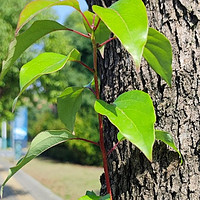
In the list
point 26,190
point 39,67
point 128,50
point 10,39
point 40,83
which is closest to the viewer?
point 128,50

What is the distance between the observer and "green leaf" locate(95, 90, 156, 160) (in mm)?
564

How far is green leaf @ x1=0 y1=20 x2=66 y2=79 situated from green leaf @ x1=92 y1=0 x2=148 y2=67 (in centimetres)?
16

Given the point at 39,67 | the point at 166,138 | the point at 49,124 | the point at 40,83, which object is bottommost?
the point at 49,124

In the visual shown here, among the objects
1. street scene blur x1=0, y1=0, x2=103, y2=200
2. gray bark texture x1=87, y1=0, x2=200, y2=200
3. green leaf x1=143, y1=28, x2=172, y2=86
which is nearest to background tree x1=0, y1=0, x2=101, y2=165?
street scene blur x1=0, y1=0, x2=103, y2=200

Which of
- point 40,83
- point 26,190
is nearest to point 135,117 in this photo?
point 40,83

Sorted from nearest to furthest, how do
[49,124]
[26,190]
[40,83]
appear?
[40,83], [26,190], [49,124]

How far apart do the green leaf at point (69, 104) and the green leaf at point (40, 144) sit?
0.06 meters

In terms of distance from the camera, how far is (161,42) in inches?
27.9

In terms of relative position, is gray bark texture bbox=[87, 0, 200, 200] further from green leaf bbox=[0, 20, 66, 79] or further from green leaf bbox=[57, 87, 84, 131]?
green leaf bbox=[0, 20, 66, 79]

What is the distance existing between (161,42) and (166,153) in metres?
0.30

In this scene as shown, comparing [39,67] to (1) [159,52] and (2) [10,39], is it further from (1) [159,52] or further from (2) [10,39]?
(2) [10,39]

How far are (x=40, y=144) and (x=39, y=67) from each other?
0.17 m

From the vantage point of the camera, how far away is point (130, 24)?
567 mm

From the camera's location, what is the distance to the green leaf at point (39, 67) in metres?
0.63
